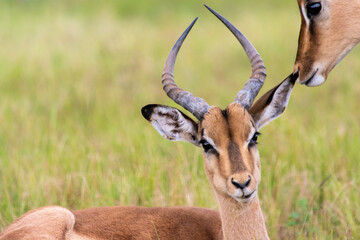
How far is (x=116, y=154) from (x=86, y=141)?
2.08ft

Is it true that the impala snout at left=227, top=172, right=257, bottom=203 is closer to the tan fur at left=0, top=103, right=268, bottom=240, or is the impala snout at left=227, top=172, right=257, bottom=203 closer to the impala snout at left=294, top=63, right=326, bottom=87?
the tan fur at left=0, top=103, right=268, bottom=240

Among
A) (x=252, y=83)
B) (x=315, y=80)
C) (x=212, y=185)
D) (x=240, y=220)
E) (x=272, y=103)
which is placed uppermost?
(x=252, y=83)

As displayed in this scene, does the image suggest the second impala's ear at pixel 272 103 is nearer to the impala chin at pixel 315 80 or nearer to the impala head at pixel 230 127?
the impala head at pixel 230 127

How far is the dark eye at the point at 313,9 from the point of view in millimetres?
5039

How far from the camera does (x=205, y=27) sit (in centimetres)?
1304

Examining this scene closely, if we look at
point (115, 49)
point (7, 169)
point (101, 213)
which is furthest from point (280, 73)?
point (101, 213)

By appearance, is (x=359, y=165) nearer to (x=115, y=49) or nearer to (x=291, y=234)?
(x=291, y=234)

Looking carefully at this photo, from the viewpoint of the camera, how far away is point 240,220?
399 cm

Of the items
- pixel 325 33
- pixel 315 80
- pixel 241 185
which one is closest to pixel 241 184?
pixel 241 185

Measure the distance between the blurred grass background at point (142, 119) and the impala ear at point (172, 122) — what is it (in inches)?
41.4

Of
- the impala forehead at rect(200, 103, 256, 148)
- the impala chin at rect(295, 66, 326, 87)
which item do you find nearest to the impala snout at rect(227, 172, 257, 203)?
the impala forehead at rect(200, 103, 256, 148)

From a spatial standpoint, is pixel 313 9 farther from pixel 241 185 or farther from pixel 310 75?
pixel 241 185

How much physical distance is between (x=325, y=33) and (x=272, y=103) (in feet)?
4.32

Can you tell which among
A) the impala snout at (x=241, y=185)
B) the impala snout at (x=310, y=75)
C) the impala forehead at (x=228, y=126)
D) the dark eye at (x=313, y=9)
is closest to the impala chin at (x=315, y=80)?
the impala snout at (x=310, y=75)
